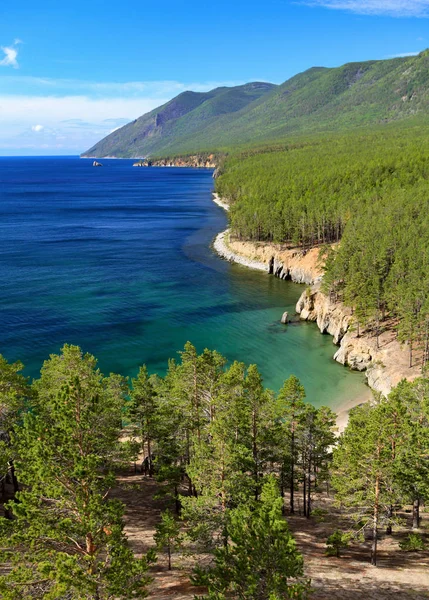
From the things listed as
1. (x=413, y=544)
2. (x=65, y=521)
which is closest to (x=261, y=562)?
(x=65, y=521)

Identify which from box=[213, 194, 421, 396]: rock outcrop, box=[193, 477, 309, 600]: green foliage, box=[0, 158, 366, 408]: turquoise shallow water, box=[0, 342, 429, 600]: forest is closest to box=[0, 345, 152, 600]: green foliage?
box=[0, 342, 429, 600]: forest

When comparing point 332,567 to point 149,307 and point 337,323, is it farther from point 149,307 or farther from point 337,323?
point 149,307

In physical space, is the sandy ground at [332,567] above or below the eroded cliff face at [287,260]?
below

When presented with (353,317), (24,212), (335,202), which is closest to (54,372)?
(353,317)

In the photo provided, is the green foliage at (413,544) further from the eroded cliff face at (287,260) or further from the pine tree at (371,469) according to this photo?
the eroded cliff face at (287,260)

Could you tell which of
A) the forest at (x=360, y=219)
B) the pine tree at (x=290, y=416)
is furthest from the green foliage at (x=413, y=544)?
the forest at (x=360, y=219)
